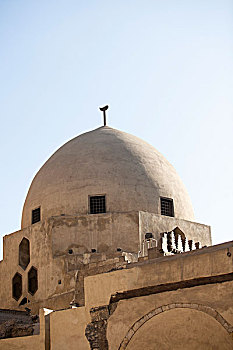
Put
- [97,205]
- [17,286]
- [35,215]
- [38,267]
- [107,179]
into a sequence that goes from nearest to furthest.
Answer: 1. [38,267]
2. [97,205]
3. [107,179]
4. [17,286]
5. [35,215]

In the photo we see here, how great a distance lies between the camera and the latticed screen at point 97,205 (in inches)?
705

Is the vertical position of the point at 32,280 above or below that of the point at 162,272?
above

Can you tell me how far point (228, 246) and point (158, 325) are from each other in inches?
76.2

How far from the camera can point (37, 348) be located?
12484mm

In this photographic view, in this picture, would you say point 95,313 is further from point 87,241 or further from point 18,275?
point 18,275

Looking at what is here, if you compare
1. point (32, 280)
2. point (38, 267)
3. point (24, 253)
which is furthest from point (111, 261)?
point (24, 253)

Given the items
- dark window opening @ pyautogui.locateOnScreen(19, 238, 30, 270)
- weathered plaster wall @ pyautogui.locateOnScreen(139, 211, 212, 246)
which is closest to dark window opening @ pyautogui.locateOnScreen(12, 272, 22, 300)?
dark window opening @ pyautogui.locateOnScreen(19, 238, 30, 270)

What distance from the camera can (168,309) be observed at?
1075 cm

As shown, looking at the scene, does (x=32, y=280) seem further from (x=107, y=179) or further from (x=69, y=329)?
(x=69, y=329)

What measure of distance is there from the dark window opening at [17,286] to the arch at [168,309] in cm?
782

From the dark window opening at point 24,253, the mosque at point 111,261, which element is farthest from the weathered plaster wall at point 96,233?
the dark window opening at point 24,253

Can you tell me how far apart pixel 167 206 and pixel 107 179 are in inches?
84.1

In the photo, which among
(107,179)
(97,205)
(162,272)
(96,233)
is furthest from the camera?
(107,179)

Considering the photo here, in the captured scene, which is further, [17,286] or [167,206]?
[167,206]
